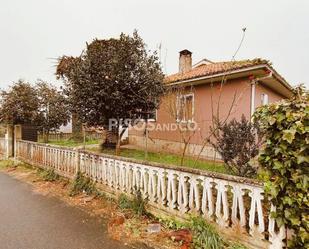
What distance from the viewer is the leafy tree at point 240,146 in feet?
19.2

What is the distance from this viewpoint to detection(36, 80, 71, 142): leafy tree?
49.0 feet

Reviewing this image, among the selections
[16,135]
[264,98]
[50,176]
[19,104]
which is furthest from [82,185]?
[264,98]

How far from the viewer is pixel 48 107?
15.6m

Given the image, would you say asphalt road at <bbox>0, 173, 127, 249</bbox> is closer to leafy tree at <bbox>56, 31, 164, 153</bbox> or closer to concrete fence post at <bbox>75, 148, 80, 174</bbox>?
concrete fence post at <bbox>75, 148, 80, 174</bbox>

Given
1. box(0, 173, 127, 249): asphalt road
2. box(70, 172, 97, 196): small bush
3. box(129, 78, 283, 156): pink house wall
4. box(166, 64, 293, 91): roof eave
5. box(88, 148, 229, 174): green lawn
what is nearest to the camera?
box(0, 173, 127, 249): asphalt road

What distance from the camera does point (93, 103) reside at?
22.7 feet

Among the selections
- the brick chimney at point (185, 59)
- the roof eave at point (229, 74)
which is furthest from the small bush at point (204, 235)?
the brick chimney at point (185, 59)

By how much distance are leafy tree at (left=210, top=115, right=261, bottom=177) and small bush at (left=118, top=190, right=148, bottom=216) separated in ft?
8.96

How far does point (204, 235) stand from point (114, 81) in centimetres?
487

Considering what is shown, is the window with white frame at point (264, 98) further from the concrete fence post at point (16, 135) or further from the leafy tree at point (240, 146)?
the concrete fence post at point (16, 135)

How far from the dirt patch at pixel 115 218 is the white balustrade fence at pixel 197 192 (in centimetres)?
41

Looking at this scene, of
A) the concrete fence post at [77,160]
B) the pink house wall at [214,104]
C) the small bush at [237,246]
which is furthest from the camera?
the pink house wall at [214,104]

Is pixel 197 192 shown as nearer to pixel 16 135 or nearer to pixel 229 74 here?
pixel 229 74

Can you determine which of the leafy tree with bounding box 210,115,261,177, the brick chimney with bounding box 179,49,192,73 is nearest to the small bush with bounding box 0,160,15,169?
the leafy tree with bounding box 210,115,261,177
